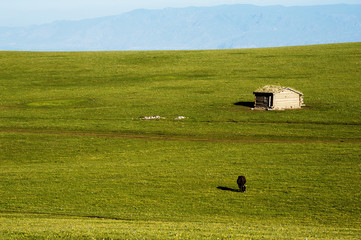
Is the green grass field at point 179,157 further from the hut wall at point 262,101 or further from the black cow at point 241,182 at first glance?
the hut wall at point 262,101

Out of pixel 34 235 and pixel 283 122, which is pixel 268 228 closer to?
pixel 34 235

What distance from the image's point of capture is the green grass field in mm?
27828

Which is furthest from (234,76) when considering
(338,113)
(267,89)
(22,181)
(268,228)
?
(268,228)

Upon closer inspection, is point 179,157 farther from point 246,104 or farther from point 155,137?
point 246,104

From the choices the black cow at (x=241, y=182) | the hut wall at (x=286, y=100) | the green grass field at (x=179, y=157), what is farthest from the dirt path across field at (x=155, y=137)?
the black cow at (x=241, y=182)

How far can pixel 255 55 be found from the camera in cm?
11925

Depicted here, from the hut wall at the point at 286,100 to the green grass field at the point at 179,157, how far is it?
3.20 meters

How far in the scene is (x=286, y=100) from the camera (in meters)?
67.8

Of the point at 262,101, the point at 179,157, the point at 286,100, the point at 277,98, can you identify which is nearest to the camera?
the point at 179,157

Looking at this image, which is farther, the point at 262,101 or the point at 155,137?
the point at 262,101

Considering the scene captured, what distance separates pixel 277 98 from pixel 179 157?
27995mm

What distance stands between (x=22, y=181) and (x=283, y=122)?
35995 millimetres

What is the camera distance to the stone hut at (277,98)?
2640 inches

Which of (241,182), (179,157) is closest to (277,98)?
(179,157)
